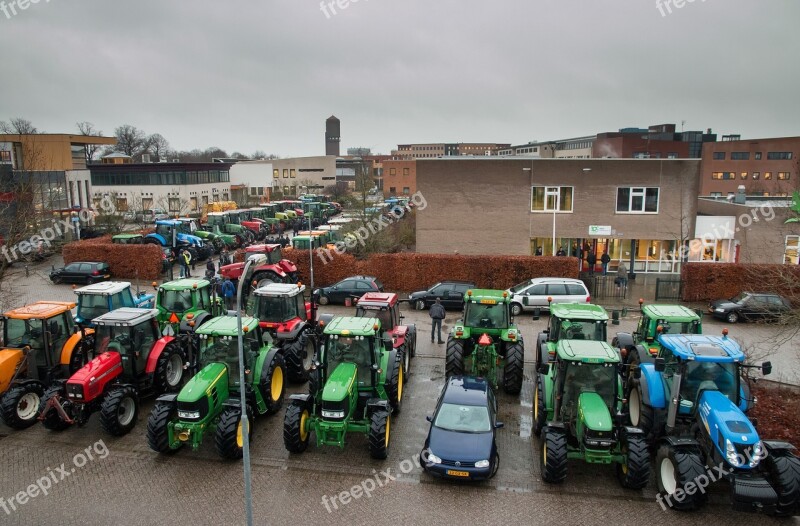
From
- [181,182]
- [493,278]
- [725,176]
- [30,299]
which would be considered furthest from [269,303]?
[725,176]

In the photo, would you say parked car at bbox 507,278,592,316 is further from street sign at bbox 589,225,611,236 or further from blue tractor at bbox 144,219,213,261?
blue tractor at bbox 144,219,213,261

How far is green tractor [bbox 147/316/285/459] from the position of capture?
1002 centimetres

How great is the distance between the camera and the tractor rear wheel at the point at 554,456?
9352 millimetres

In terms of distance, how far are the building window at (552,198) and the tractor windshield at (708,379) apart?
716 inches

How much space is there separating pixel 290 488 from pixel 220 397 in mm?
2310

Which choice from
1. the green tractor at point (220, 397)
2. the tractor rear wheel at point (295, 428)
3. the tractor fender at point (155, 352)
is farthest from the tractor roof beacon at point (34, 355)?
the tractor rear wheel at point (295, 428)

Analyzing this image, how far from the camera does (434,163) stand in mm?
27547

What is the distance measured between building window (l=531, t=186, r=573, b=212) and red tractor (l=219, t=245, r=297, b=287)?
1203 cm

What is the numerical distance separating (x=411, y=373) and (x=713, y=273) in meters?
14.9

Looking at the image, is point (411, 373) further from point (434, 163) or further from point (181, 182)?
point (181, 182)

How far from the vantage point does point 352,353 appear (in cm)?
1116

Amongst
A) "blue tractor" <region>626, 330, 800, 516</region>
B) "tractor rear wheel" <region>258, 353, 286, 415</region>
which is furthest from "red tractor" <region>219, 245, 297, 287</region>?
"blue tractor" <region>626, 330, 800, 516</region>

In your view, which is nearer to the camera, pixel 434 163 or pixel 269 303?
pixel 269 303

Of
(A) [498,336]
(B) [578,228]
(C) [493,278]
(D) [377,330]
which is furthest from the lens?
(B) [578,228]
